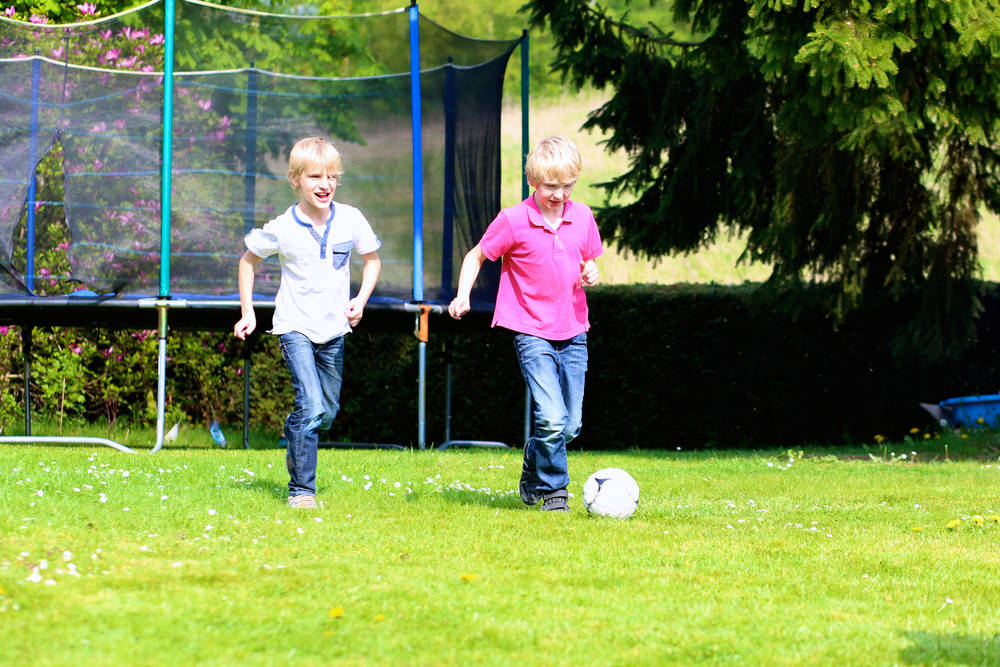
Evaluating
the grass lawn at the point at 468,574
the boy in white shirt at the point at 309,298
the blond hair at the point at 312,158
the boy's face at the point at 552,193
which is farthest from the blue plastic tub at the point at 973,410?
the blond hair at the point at 312,158

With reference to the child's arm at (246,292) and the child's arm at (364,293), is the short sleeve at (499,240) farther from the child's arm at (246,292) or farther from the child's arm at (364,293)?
the child's arm at (246,292)

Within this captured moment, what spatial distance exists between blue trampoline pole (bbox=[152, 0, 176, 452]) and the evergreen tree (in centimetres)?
382

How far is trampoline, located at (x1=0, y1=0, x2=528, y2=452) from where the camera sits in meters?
9.11

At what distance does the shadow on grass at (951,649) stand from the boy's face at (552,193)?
2835 mm

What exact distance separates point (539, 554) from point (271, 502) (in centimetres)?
170

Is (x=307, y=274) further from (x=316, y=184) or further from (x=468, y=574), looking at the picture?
(x=468, y=574)

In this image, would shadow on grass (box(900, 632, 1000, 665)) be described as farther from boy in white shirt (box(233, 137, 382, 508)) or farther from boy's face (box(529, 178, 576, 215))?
boy in white shirt (box(233, 137, 382, 508))

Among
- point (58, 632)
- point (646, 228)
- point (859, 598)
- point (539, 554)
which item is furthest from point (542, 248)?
point (646, 228)

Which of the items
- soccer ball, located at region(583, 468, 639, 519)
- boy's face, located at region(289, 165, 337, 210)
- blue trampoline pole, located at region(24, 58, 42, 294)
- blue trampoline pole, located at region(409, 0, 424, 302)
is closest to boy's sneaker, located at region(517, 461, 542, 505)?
soccer ball, located at region(583, 468, 639, 519)

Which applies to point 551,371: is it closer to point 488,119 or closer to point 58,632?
point 58,632

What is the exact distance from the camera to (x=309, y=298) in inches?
223

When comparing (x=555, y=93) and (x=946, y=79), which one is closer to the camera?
(x=946, y=79)

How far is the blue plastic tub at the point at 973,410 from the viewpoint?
1115 cm

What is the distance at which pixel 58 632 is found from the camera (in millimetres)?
3201
